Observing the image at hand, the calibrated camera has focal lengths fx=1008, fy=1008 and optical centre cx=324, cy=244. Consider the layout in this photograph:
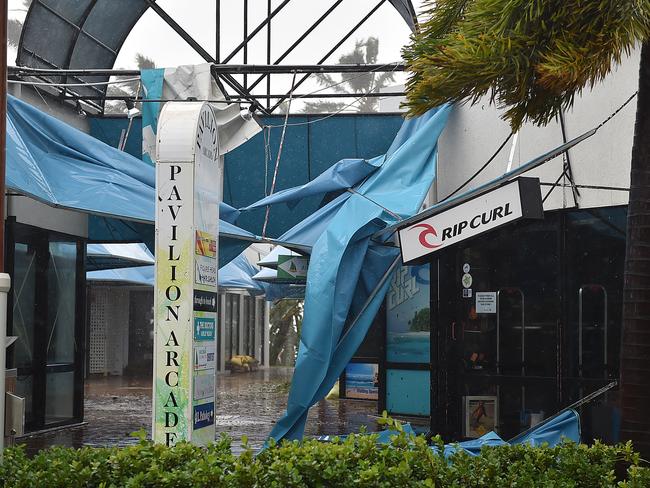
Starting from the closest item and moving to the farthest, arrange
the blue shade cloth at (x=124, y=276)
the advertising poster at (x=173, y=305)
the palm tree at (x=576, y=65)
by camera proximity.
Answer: the palm tree at (x=576, y=65) < the advertising poster at (x=173, y=305) < the blue shade cloth at (x=124, y=276)

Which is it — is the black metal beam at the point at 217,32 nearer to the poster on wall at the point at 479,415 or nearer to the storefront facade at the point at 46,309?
the storefront facade at the point at 46,309

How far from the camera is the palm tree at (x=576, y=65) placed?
617 cm

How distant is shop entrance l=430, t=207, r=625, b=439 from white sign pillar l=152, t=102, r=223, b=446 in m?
3.08

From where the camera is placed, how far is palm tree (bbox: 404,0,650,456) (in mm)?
6168

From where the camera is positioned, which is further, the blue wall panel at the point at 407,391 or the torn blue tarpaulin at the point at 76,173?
the blue wall panel at the point at 407,391

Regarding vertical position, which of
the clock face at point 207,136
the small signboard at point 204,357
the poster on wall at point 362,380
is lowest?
the poster on wall at point 362,380

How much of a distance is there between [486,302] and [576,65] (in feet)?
15.9

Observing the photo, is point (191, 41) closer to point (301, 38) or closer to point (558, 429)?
point (301, 38)

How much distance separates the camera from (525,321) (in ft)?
33.8

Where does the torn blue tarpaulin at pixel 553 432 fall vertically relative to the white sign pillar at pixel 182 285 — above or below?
below

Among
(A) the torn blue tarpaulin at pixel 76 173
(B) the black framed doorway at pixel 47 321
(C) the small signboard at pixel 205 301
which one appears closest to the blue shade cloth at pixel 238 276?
(B) the black framed doorway at pixel 47 321

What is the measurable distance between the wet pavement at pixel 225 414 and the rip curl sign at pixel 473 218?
144 inches

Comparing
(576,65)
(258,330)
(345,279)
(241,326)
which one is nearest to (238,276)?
(241,326)

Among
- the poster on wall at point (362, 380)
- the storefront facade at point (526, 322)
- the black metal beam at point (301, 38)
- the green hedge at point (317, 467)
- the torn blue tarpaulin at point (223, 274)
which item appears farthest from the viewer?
the torn blue tarpaulin at point (223, 274)
